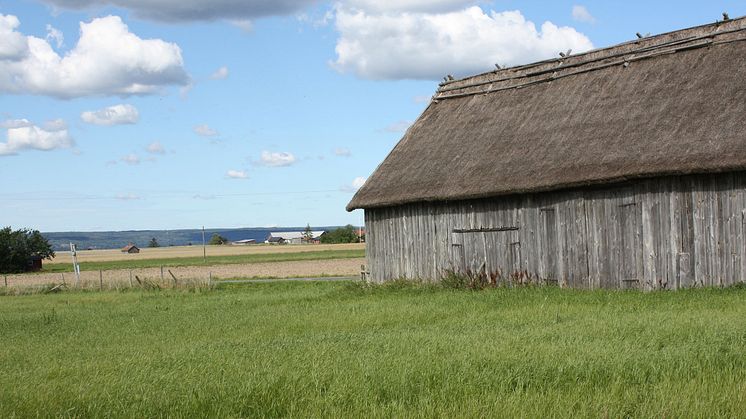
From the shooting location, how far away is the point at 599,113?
23.1 m

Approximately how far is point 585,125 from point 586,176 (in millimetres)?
2361

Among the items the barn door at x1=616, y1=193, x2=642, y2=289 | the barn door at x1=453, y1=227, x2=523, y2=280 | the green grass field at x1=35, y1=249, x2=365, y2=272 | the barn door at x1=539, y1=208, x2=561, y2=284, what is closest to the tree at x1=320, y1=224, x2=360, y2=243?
the green grass field at x1=35, y1=249, x2=365, y2=272

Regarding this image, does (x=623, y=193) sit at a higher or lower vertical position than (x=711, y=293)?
higher

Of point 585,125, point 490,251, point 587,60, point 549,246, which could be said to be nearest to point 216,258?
point 490,251

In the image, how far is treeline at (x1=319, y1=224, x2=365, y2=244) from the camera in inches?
5112

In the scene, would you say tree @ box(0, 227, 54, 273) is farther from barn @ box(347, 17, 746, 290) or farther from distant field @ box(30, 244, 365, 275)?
barn @ box(347, 17, 746, 290)

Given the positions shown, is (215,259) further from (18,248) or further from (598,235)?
(598,235)

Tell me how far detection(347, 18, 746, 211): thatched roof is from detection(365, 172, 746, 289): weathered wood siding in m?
0.66

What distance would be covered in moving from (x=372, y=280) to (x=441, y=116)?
227 inches

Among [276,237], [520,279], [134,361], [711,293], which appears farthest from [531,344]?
[276,237]

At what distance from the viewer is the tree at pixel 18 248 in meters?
70.3

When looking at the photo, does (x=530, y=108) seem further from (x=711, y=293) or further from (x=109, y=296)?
(x=109, y=296)

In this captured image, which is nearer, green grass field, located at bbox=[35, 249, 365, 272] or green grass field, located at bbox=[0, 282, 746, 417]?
green grass field, located at bbox=[0, 282, 746, 417]

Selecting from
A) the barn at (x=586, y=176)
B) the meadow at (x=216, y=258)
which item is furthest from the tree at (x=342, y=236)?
the barn at (x=586, y=176)
